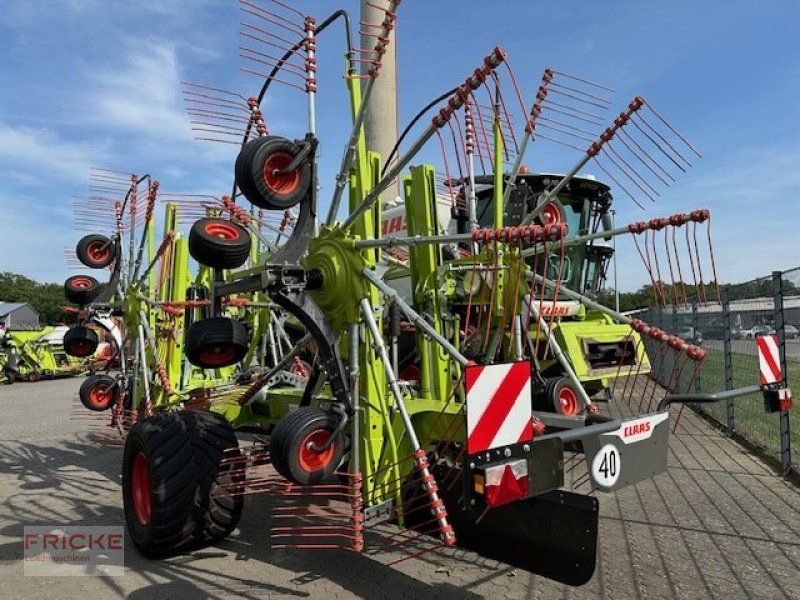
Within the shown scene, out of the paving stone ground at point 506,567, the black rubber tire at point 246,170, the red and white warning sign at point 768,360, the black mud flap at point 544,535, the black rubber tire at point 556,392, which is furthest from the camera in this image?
the black rubber tire at point 556,392

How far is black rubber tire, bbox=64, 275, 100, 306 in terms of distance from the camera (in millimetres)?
7355

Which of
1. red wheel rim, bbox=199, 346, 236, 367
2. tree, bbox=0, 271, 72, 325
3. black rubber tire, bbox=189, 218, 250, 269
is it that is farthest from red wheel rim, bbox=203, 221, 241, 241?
tree, bbox=0, 271, 72, 325

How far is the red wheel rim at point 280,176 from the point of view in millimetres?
3447

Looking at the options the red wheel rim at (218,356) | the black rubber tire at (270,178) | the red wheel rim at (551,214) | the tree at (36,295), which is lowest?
the red wheel rim at (218,356)

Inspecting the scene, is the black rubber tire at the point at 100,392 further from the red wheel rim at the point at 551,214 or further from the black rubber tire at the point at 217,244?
the red wheel rim at the point at 551,214

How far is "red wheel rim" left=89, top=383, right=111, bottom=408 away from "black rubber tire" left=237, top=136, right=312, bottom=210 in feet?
15.5

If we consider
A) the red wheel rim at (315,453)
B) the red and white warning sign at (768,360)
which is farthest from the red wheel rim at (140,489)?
the red and white warning sign at (768,360)

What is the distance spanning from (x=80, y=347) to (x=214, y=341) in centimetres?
413

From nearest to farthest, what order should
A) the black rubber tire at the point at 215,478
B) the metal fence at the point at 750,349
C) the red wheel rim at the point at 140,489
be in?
1. the black rubber tire at the point at 215,478
2. the red wheel rim at the point at 140,489
3. the metal fence at the point at 750,349

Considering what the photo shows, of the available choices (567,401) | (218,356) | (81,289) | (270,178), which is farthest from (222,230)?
(81,289)

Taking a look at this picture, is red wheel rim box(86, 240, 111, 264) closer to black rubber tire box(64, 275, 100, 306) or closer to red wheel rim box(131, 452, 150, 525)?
black rubber tire box(64, 275, 100, 306)

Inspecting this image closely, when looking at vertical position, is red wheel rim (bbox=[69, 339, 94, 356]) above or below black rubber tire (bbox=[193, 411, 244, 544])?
above

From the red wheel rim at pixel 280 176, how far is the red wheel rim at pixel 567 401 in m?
3.01

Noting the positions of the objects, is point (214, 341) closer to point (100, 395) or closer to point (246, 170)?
point (246, 170)
